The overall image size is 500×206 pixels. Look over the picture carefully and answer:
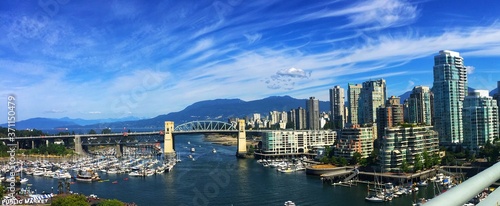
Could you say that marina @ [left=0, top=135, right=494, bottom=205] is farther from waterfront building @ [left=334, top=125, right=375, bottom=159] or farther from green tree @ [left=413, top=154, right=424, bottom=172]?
waterfront building @ [left=334, top=125, right=375, bottom=159]

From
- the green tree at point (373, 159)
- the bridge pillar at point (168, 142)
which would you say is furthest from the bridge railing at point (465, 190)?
the bridge pillar at point (168, 142)

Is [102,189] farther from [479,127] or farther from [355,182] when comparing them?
[479,127]

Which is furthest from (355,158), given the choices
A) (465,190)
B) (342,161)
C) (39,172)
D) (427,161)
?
(465,190)

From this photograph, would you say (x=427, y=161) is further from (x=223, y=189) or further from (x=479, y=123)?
(x=223, y=189)

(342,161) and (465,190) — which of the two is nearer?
(465,190)

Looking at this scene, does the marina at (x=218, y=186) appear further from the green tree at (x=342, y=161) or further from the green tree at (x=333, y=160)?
the green tree at (x=342, y=161)

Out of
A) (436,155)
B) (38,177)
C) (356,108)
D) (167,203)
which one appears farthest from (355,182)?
(356,108)
